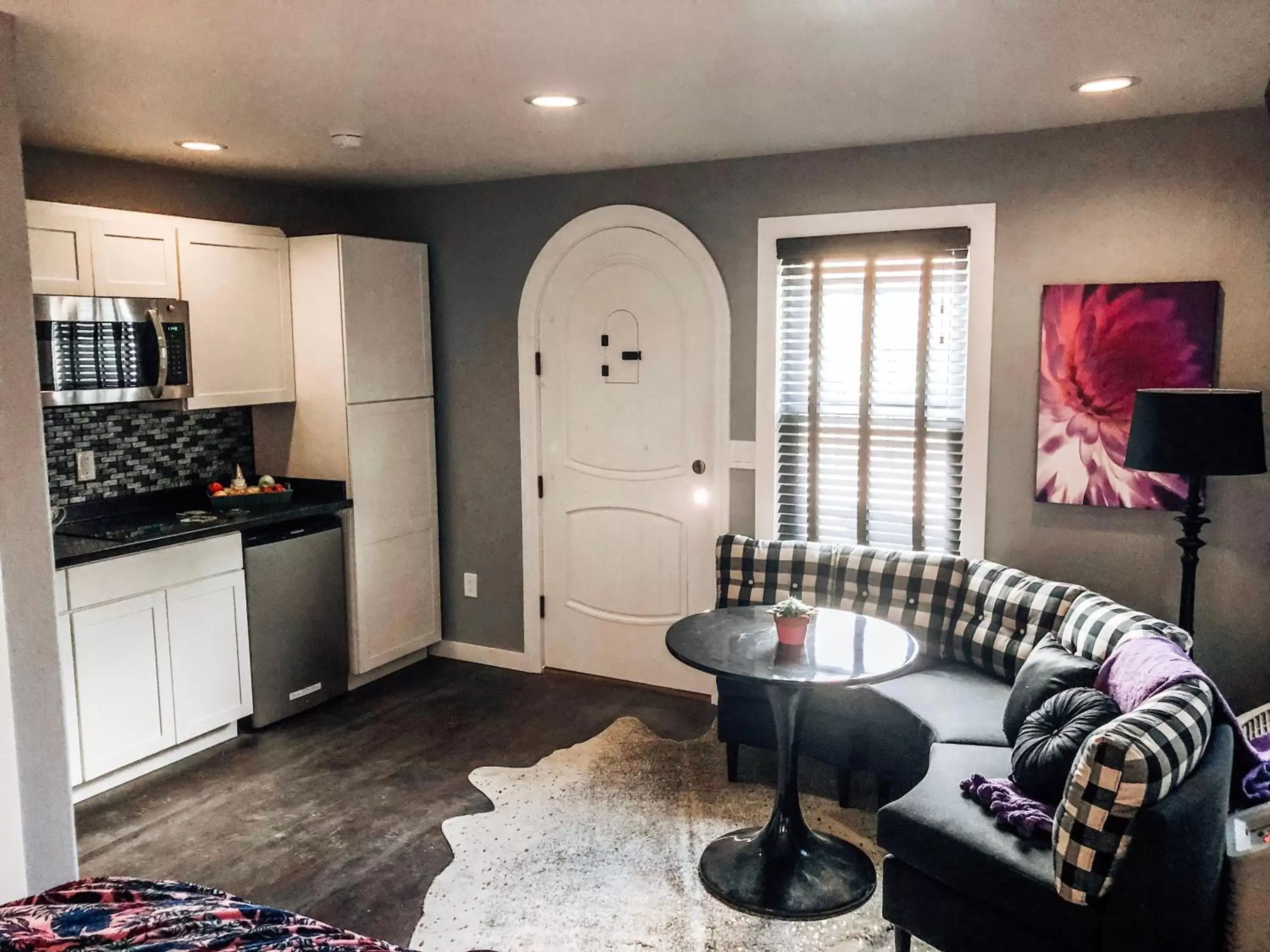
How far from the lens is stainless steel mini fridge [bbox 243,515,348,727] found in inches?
159

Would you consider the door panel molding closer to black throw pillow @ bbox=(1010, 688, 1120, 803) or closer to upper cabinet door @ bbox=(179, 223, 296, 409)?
upper cabinet door @ bbox=(179, 223, 296, 409)

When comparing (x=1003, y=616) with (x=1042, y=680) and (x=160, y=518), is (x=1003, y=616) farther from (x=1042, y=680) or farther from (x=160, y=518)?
(x=160, y=518)


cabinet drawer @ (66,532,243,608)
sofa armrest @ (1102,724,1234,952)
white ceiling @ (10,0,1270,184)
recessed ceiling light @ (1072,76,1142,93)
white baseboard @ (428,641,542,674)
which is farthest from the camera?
white baseboard @ (428,641,542,674)

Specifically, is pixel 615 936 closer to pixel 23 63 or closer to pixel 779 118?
pixel 779 118

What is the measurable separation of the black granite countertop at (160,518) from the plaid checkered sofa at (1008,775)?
80.3 inches

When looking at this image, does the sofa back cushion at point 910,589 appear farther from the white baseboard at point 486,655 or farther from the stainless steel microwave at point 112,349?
the stainless steel microwave at point 112,349

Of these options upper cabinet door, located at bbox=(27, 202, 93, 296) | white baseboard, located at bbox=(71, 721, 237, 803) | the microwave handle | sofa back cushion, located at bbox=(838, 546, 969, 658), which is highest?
upper cabinet door, located at bbox=(27, 202, 93, 296)

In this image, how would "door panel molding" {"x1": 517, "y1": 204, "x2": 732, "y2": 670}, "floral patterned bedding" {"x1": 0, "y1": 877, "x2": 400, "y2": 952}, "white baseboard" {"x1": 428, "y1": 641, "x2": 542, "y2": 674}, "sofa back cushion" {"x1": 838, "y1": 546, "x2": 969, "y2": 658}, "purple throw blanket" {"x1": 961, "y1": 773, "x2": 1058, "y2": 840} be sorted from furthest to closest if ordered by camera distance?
"white baseboard" {"x1": 428, "y1": 641, "x2": 542, "y2": 674}
"door panel molding" {"x1": 517, "y1": 204, "x2": 732, "y2": 670}
"sofa back cushion" {"x1": 838, "y1": 546, "x2": 969, "y2": 658}
"purple throw blanket" {"x1": 961, "y1": 773, "x2": 1058, "y2": 840}
"floral patterned bedding" {"x1": 0, "y1": 877, "x2": 400, "y2": 952}

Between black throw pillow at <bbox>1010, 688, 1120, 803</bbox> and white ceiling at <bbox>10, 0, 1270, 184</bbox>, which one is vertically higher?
white ceiling at <bbox>10, 0, 1270, 184</bbox>

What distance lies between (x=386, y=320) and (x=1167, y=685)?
3.51 meters

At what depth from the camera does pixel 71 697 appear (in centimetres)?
334

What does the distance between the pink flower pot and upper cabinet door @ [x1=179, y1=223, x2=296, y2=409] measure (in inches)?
102

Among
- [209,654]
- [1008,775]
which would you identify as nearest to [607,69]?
[1008,775]

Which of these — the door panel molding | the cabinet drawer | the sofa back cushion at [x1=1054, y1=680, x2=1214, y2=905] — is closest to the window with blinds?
the door panel molding
